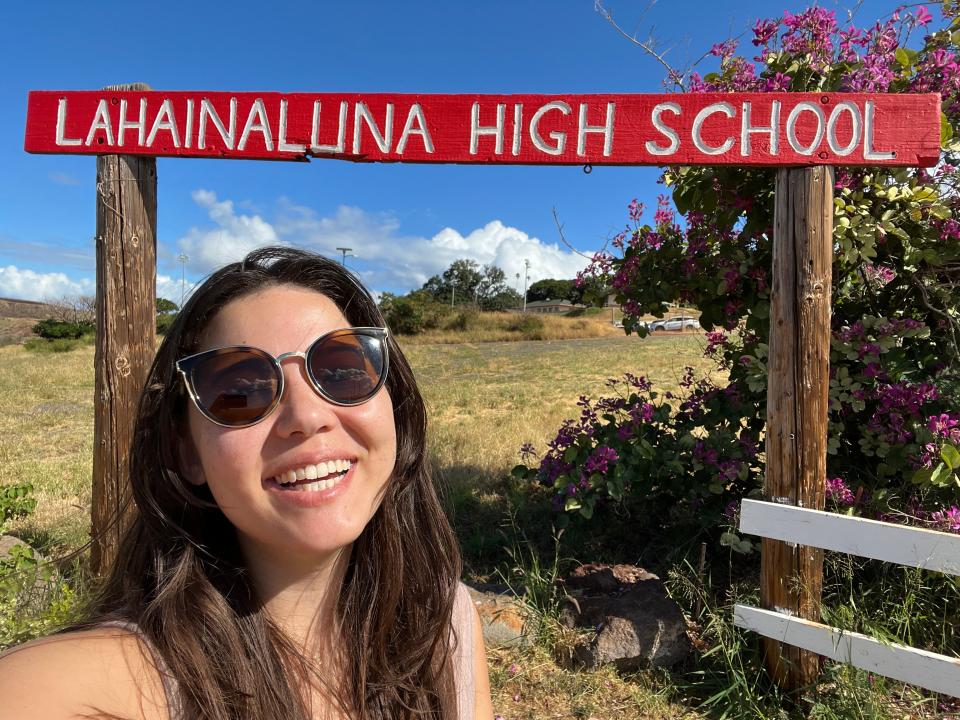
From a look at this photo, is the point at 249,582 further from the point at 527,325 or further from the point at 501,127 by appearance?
the point at 527,325

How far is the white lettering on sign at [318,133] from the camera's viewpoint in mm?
2662

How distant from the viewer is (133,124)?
8.98ft

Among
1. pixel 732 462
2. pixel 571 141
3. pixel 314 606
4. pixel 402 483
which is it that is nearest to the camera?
pixel 314 606

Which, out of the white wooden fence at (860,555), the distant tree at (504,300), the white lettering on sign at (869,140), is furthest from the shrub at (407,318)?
the white lettering on sign at (869,140)

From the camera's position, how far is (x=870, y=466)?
349 cm

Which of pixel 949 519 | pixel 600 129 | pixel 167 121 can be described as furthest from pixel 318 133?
pixel 949 519

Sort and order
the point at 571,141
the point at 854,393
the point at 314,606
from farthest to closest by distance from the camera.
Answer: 1. the point at 854,393
2. the point at 571,141
3. the point at 314,606

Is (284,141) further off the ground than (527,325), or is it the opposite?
(527,325)

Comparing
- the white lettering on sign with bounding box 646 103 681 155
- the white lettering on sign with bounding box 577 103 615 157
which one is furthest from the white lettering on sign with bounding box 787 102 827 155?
the white lettering on sign with bounding box 577 103 615 157

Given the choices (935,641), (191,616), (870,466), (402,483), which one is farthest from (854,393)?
(191,616)

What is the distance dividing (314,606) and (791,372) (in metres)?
2.21

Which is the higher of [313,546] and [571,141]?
[571,141]

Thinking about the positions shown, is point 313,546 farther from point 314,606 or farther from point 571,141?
point 571,141

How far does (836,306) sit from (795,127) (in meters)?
1.49
